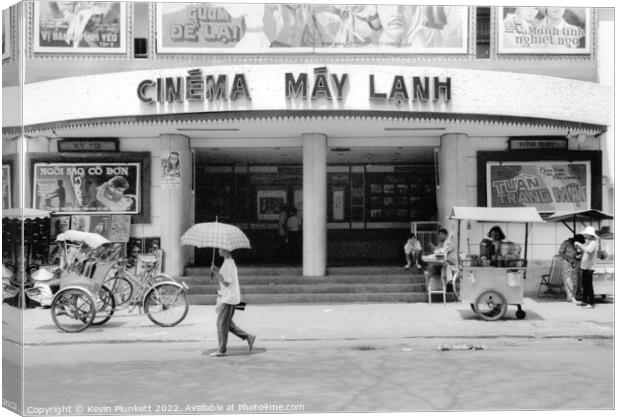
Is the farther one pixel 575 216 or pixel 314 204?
pixel 314 204

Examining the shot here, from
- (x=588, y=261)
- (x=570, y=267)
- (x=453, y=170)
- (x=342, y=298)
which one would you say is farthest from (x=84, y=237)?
(x=588, y=261)

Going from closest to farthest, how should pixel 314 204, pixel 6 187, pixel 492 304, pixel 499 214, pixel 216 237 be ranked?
pixel 6 187
pixel 216 237
pixel 499 214
pixel 492 304
pixel 314 204

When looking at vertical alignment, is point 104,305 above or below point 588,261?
below

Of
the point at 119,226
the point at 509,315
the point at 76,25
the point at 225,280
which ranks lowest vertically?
the point at 509,315

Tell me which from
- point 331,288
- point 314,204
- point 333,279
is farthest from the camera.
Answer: point 314,204

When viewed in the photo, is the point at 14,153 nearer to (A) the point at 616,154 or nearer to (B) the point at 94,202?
(B) the point at 94,202

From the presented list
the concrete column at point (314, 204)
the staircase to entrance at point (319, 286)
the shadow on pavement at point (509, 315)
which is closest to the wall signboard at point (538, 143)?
Result: the shadow on pavement at point (509, 315)

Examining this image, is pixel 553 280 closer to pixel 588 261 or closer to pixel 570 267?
pixel 570 267

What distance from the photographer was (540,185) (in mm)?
11062

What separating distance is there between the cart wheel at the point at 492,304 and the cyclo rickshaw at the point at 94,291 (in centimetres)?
437

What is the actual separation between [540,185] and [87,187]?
A: 266 inches

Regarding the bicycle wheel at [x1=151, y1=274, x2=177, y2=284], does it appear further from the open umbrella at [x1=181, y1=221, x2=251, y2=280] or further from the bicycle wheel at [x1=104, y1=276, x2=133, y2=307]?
the open umbrella at [x1=181, y1=221, x2=251, y2=280]

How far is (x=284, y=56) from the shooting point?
10.9m

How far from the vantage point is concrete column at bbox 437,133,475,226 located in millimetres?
11664
